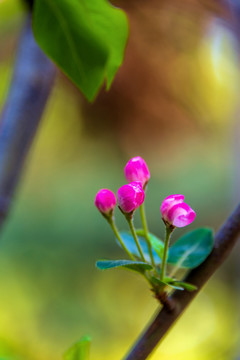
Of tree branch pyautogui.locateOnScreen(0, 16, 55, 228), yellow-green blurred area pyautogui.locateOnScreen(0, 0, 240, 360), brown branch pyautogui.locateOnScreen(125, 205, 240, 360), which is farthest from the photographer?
yellow-green blurred area pyautogui.locateOnScreen(0, 0, 240, 360)

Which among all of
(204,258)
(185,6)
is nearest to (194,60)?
(185,6)

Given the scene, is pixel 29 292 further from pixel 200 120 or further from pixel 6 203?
pixel 6 203

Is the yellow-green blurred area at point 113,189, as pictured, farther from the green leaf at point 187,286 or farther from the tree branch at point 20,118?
the green leaf at point 187,286

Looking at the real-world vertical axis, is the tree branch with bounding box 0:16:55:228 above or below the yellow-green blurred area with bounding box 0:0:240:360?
above

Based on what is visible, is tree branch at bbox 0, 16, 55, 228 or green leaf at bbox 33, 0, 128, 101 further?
tree branch at bbox 0, 16, 55, 228

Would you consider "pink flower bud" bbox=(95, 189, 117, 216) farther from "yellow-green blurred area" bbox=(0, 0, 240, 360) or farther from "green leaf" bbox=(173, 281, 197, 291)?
"yellow-green blurred area" bbox=(0, 0, 240, 360)

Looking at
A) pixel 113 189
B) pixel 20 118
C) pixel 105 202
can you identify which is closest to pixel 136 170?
pixel 105 202

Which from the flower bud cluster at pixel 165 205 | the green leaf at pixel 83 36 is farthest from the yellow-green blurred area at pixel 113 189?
the flower bud cluster at pixel 165 205

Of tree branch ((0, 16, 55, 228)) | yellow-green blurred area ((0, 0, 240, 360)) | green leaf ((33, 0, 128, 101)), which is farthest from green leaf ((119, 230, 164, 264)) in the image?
yellow-green blurred area ((0, 0, 240, 360))
